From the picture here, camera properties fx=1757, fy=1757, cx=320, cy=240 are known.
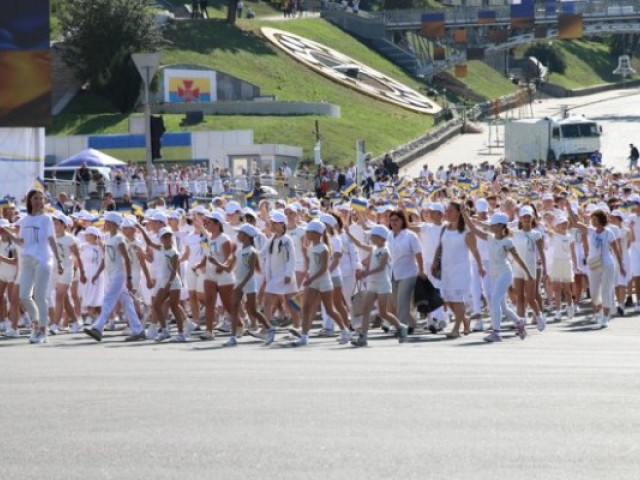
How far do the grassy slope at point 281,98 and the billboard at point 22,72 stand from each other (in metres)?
32.4

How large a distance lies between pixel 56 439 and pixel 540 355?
7676 millimetres

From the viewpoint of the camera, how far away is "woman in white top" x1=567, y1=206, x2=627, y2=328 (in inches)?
923

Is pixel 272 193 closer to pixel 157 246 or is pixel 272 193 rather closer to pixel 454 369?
pixel 157 246

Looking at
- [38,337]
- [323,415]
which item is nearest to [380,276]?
[38,337]

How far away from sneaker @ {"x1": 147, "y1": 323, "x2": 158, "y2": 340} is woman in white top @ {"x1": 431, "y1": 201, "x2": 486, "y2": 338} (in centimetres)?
367

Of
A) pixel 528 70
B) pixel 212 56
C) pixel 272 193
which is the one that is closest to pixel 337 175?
pixel 272 193

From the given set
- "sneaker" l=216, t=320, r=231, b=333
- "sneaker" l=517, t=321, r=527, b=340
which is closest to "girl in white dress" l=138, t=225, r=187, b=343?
"sneaker" l=216, t=320, r=231, b=333

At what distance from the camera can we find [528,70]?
123562 millimetres

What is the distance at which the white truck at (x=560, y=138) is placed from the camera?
69875mm

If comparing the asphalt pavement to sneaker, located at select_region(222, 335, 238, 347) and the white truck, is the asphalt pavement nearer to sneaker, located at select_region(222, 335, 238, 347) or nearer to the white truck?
sneaker, located at select_region(222, 335, 238, 347)

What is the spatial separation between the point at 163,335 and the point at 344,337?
2428 mm

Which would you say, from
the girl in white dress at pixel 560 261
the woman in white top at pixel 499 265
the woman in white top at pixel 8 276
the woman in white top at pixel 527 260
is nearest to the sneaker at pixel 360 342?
the woman in white top at pixel 499 265

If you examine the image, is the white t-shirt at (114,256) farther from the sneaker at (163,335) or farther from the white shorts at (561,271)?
the white shorts at (561,271)

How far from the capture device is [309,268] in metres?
21.5
